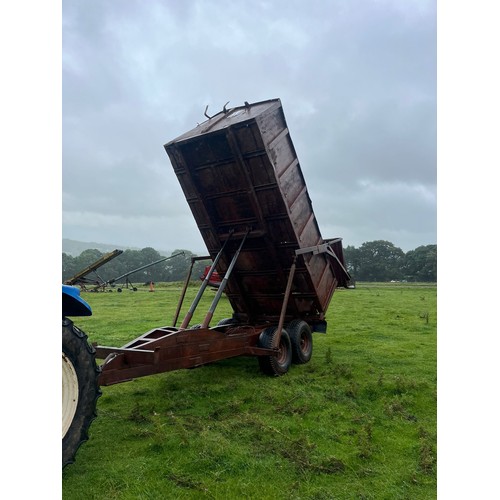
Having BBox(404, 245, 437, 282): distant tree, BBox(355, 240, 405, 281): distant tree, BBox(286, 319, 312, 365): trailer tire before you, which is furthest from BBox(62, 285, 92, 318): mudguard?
BBox(355, 240, 405, 281): distant tree

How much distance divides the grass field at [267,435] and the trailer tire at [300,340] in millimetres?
233

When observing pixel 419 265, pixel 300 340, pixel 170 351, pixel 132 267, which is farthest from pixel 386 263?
pixel 170 351

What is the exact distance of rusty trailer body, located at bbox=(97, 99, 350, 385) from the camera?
21.3 feet

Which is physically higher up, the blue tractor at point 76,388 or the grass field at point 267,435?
the blue tractor at point 76,388

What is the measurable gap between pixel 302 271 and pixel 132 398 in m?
3.58

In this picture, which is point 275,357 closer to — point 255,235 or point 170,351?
point 255,235

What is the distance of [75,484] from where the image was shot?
131 inches

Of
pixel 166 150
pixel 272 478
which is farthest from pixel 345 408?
pixel 166 150

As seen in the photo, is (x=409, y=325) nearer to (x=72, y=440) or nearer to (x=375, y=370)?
(x=375, y=370)

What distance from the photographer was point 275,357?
6805 millimetres

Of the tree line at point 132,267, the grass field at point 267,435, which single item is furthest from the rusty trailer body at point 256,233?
the tree line at point 132,267

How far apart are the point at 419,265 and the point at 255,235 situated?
4541cm

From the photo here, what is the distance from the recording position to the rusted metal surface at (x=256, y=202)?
664 centimetres

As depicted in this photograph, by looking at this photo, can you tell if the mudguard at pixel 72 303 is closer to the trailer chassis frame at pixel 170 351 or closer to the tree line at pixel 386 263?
the trailer chassis frame at pixel 170 351
